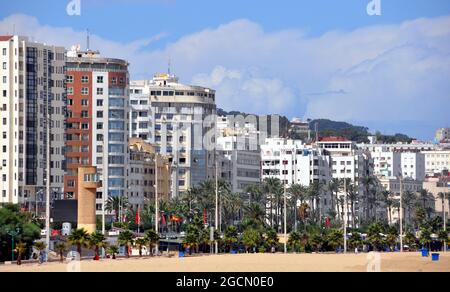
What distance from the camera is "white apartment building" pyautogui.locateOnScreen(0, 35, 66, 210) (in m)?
184

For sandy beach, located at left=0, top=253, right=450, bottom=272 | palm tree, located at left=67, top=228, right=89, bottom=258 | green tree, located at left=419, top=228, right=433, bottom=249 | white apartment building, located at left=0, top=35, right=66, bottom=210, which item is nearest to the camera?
sandy beach, located at left=0, top=253, right=450, bottom=272

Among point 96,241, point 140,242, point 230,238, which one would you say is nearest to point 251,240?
point 230,238

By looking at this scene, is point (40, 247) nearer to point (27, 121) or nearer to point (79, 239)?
point (79, 239)

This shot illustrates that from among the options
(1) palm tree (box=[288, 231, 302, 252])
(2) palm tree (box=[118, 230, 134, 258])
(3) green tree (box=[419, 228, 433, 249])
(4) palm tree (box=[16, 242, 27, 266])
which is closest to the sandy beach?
(4) palm tree (box=[16, 242, 27, 266])

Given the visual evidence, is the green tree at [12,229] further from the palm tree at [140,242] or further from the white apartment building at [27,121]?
the white apartment building at [27,121]

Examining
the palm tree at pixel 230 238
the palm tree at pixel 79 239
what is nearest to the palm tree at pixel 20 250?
the palm tree at pixel 79 239

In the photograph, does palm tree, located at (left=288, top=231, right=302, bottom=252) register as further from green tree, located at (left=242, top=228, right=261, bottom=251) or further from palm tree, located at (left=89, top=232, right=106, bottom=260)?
palm tree, located at (left=89, top=232, right=106, bottom=260)

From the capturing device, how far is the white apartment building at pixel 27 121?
184 m
